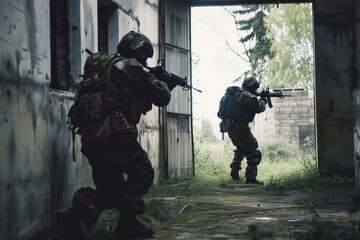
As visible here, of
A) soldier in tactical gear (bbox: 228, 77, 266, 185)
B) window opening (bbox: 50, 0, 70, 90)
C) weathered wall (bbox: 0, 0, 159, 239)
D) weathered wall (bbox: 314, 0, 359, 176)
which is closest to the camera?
weathered wall (bbox: 0, 0, 159, 239)

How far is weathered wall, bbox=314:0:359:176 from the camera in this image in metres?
9.62

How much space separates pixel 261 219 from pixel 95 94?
2.28 meters

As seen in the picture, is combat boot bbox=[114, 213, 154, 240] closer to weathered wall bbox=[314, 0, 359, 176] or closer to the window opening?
the window opening

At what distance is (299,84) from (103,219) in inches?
1009

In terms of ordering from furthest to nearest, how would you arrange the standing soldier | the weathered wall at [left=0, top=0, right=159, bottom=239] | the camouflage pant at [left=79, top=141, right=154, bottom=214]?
the standing soldier → the camouflage pant at [left=79, top=141, right=154, bottom=214] → the weathered wall at [left=0, top=0, right=159, bottom=239]

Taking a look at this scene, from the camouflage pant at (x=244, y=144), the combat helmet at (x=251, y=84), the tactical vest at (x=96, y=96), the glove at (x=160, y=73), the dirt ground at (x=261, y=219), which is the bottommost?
the dirt ground at (x=261, y=219)

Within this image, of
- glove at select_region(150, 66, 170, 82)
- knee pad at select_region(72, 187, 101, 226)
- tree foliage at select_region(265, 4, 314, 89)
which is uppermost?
tree foliage at select_region(265, 4, 314, 89)

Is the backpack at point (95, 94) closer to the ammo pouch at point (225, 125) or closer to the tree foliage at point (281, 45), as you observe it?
the ammo pouch at point (225, 125)

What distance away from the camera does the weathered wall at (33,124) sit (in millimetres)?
3602

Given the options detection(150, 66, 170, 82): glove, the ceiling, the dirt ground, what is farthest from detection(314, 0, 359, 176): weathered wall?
detection(150, 66, 170, 82): glove

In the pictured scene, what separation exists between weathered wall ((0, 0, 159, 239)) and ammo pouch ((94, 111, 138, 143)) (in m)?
0.51

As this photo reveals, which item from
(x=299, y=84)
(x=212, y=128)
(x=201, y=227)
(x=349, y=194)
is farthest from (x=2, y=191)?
(x=212, y=128)

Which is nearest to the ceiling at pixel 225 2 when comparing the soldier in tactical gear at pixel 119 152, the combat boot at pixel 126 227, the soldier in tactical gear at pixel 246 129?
the soldier in tactical gear at pixel 246 129

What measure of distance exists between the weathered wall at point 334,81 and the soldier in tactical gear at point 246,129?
1.10m
